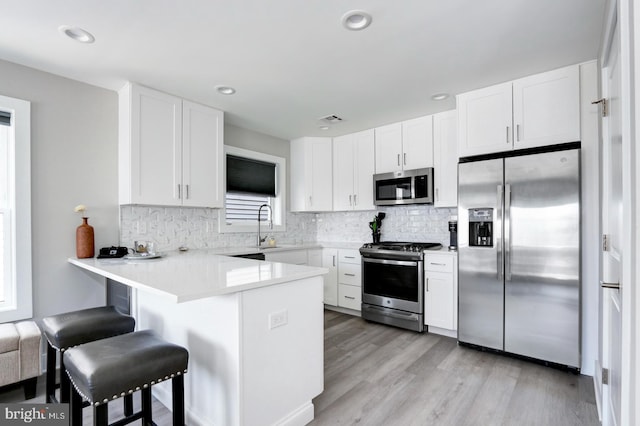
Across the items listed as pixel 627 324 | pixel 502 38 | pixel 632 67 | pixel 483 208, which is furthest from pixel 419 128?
pixel 627 324

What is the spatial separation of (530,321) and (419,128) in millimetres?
2312

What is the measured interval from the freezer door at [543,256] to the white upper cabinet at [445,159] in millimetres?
759

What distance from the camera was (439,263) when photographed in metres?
3.29

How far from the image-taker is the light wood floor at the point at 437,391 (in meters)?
1.92

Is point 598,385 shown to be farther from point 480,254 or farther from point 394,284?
point 394,284

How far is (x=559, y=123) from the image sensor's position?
2.55 m

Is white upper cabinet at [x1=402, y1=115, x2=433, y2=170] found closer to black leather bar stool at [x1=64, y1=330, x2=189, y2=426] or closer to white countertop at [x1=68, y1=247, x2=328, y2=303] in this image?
white countertop at [x1=68, y1=247, x2=328, y2=303]

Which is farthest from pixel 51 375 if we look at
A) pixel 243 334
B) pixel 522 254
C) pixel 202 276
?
pixel 522 254

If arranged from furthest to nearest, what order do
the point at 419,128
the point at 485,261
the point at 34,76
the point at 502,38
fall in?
the point at 419,128 < the point at 485,261 < the point at 34,76 < the point at 502,38

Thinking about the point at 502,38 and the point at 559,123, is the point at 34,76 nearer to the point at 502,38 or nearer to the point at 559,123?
the point at 502,38

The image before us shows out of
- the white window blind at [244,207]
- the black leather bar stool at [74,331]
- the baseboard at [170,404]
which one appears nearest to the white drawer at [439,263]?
the white window blind at [244,207]

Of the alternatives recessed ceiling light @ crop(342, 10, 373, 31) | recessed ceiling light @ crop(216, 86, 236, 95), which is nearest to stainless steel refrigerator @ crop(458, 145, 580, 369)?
recessed ceiling light @ crop(342, 10, 373, 31)

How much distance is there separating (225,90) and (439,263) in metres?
2.81

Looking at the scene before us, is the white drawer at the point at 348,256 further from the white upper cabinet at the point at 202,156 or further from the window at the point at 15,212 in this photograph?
the window at the point at 15,212
